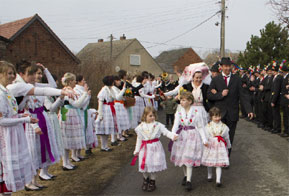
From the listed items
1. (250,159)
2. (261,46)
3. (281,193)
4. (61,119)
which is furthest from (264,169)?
(261,46)

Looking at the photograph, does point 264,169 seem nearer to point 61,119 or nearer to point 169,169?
point 169,169

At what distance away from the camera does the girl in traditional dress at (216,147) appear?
544 cm

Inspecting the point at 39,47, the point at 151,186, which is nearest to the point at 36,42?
the point at 39,47

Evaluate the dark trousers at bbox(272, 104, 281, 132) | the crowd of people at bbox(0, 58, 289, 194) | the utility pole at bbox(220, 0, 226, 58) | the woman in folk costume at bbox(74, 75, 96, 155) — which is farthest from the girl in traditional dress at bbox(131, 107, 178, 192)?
the utility pole at bbox(220, 0, 226, 58)

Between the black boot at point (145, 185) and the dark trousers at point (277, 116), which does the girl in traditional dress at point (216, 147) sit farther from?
the dark trousers at point (277, 116)

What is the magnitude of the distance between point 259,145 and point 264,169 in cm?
261

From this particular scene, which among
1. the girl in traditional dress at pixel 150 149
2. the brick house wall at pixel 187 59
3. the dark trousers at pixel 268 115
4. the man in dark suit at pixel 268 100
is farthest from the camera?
the brick house wall at pixel 187 59

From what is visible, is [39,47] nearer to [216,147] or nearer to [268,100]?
[268,100]

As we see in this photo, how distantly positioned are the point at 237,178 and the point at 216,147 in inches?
32.5

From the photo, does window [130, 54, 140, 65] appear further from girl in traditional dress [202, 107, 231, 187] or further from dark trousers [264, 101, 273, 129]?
girl in traditional dress [202, 107, 231, 187]

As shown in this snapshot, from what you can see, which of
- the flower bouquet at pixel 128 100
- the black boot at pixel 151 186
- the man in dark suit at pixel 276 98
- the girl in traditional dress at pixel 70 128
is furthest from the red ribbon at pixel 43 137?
the man in dark suit at pixel 276 98

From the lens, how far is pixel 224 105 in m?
6.58

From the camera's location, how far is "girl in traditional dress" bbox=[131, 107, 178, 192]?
509cm

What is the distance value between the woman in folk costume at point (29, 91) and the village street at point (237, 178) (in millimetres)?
1387
